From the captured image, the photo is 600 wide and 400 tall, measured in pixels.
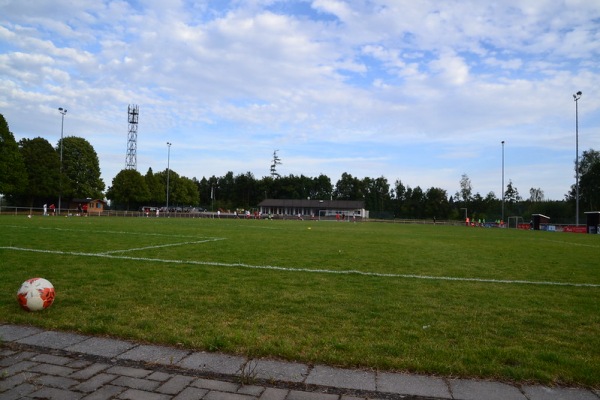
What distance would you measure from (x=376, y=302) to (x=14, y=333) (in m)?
4.57

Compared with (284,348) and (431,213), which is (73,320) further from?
(431,213)

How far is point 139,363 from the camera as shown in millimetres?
3648

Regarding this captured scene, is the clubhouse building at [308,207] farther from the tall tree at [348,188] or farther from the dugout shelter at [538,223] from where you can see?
the dugout shelter at [538,223]

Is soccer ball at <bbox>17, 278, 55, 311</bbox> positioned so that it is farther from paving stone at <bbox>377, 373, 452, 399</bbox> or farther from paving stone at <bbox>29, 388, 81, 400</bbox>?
paving stone at <bbox>377, 373, 452, 399</bbox>

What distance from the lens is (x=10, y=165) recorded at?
48.5 metres

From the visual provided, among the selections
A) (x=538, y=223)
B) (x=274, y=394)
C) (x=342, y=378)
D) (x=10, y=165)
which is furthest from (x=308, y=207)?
(x=274, y=394)

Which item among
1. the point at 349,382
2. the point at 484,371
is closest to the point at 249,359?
the point at 349,382

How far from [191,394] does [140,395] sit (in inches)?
14.8

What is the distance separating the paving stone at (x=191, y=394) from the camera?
302cm

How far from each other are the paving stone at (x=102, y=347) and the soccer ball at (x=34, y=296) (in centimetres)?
139

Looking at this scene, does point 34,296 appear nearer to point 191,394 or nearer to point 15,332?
point 15,332

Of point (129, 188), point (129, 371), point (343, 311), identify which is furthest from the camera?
point (129, 188)

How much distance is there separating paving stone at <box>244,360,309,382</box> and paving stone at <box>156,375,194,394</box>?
19.1 inches

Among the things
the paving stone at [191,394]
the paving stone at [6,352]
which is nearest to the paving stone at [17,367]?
the paving stone at [6,352]
